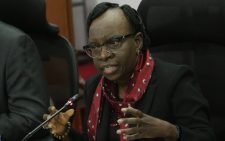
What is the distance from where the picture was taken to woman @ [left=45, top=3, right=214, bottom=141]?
1340mm

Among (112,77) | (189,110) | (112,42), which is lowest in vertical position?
(189,110)

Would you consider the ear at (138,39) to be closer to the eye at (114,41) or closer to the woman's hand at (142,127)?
the eye at (114,41)

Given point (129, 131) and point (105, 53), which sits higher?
point (105, 53)

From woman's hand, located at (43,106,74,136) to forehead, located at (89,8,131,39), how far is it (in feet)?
0.78

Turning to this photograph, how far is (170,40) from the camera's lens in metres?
1.74

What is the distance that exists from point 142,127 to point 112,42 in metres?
0.27

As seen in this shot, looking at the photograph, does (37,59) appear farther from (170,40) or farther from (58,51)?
(170,40)

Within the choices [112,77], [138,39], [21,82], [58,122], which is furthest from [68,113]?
[21,82]

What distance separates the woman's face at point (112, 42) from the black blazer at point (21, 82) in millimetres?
356

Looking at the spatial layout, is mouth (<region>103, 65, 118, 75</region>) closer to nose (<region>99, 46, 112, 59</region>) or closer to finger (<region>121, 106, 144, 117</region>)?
nose (<region>99, 46, 112, 59</region>)

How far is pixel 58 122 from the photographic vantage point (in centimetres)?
132

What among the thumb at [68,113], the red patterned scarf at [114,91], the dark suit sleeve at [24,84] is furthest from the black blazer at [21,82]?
the thumb at [68,113]

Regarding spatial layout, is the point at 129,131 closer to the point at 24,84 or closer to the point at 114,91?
the point at 114,91

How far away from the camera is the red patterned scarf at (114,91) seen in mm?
1425
